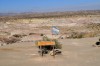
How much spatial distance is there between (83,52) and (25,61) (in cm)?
544

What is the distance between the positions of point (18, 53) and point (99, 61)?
7086 mm

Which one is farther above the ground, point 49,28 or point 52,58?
point 52,58

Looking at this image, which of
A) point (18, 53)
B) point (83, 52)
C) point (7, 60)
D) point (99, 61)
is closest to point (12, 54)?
point (18, 53)

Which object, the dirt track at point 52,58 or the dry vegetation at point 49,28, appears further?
the dry vegetation at point 49,28

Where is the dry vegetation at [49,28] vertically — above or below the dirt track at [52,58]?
below

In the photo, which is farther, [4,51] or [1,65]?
[4,51]

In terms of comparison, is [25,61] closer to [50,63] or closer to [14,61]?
[14,61]

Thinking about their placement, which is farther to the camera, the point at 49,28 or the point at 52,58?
the point at 49,28

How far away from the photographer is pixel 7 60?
67.4 ft

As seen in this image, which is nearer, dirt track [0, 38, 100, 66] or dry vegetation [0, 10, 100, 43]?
dirt track [0, 38, 100, 66]

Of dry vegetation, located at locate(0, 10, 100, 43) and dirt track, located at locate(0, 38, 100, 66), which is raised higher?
dirt track, located at locate(0, 38, 100, 66)

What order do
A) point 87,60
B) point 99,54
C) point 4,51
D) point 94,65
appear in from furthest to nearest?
point 4,51, point 99,54, point 87,60, point 94,65

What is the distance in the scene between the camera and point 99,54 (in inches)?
865

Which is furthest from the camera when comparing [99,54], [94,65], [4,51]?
[4,51]
